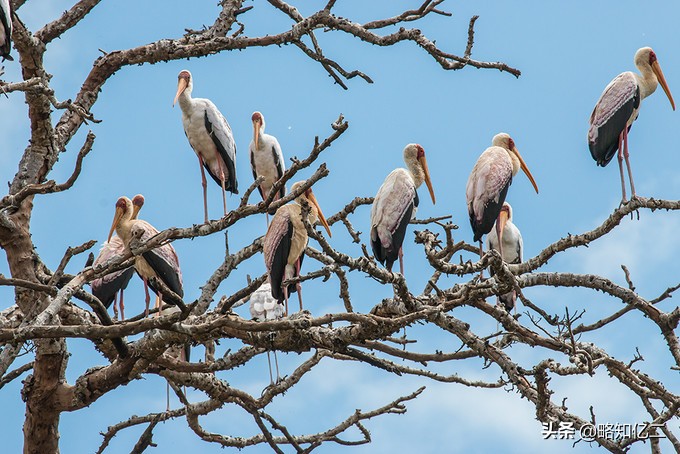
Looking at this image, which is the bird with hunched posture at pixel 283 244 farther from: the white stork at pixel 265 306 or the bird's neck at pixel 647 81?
the bird's neck at pixel 647 81

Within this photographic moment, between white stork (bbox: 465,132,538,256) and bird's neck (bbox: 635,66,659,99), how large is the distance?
2070 millimetres

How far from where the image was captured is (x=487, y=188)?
910cm

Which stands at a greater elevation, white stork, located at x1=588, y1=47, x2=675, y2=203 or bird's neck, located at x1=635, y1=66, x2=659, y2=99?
bird's neck, located at x1=635, y1=66, x2=659, y2=99

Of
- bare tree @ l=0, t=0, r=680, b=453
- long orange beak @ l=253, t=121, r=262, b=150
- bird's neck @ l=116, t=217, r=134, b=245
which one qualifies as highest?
long orange beak @ l=253, t=121, r=262, b=150

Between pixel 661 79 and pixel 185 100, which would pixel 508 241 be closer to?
pixel 661 79

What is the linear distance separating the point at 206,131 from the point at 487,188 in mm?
3206

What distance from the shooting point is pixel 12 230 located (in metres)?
7.21

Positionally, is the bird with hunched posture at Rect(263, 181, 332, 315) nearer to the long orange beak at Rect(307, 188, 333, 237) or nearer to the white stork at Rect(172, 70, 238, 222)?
the long orange beak at Rect(307, 188, 333, 237)

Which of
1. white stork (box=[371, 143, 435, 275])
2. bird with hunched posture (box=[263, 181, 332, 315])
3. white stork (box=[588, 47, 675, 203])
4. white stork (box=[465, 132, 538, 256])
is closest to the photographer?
bird with hunched posture (box=[263, 181, 332, 315])

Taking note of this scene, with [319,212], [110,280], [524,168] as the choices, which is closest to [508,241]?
[524,168]

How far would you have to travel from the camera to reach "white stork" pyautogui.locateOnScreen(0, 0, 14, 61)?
22.3 feet

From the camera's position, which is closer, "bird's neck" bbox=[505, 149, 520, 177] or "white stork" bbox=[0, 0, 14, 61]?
"white stork" bbox=[0, 0, 14, 61]

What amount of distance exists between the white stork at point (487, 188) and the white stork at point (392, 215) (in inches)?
22.4

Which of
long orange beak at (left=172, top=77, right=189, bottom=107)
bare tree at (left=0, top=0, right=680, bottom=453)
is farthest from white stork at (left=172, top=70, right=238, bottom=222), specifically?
bare tree at (left=0, top=0, right=680, bottom=453)
